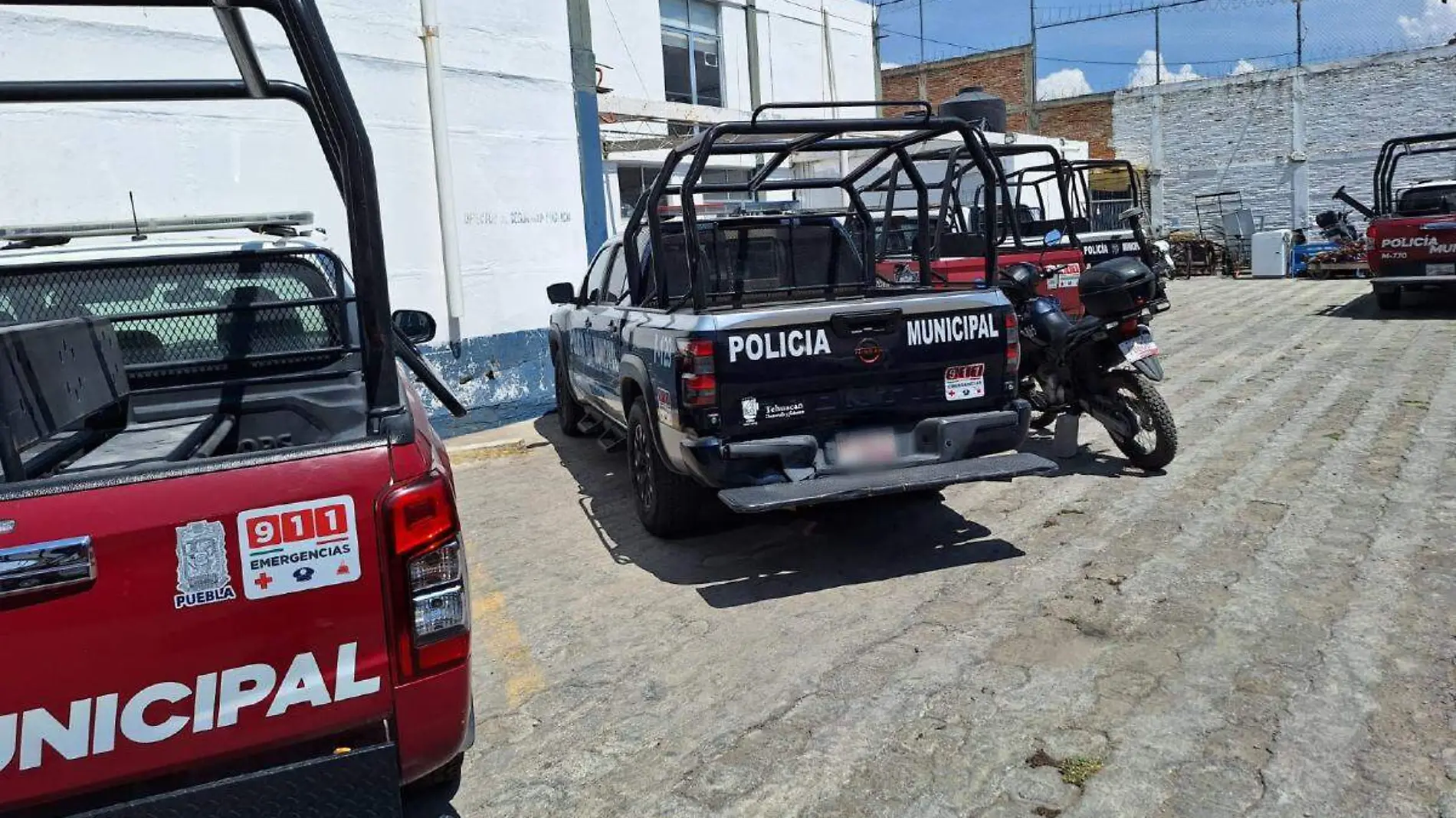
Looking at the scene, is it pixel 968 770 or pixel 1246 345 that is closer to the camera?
pixel 968 770

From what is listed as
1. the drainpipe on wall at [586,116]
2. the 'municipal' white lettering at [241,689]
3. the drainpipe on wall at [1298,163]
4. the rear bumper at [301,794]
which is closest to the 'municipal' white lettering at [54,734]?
the rear bumper at [301,794]

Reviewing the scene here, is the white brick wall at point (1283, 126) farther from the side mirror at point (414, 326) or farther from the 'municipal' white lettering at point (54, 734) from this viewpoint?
the 'municipal' white lettering at point (54, 734)

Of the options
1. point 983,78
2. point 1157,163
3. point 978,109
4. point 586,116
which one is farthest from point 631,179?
point 983,78

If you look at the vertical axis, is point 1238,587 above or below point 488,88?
below

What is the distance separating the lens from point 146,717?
7.14 feet

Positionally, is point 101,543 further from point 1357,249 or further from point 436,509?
point 1357,249

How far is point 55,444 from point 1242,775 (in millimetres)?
3727

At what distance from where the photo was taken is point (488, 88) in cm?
1000

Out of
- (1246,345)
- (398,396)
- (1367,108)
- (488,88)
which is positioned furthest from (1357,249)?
(398,396)

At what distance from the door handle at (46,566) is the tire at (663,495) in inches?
134

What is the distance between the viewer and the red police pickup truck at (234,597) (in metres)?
2.09

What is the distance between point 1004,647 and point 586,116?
858 cm

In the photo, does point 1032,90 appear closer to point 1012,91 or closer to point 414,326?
point 1012,91

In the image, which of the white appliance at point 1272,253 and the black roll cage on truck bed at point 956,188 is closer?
the black roll cage on truck bed at point 956,188
